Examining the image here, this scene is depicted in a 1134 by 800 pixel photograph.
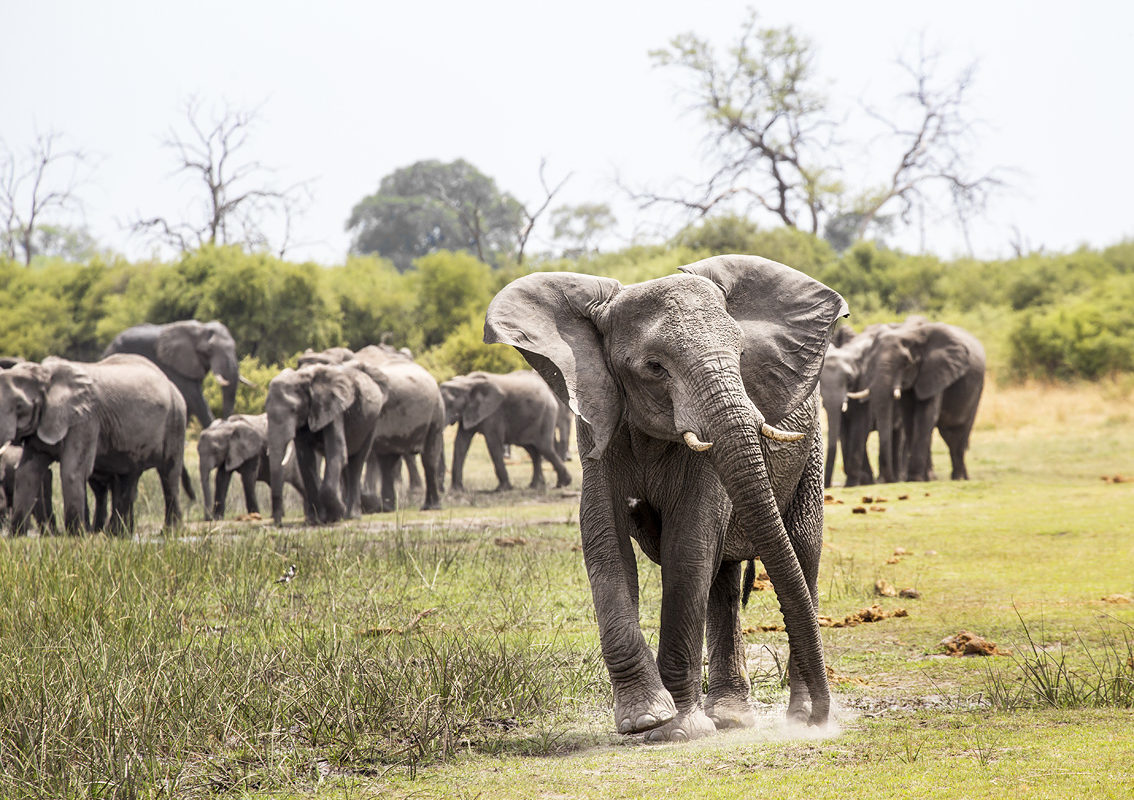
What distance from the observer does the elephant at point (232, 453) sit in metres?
16.7

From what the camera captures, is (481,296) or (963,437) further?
(481,296)

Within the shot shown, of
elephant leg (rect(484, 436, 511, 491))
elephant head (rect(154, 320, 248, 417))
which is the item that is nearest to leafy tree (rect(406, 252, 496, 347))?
elephant head (rect(154, 320, 248, 417))

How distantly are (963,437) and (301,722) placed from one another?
1661 cm

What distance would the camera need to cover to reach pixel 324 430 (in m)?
16.3

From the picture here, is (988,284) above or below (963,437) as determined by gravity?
above

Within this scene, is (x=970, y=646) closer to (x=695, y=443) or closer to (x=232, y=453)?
(x=695, y=443)

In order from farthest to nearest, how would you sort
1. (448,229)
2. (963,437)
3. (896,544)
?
(448,229) → (963,437) → (896,544)

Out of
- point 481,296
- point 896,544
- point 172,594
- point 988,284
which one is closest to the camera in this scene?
point 172,594

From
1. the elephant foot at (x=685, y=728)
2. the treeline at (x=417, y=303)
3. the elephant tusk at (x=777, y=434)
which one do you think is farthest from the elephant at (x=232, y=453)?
the treeline at (x=417, y=303)

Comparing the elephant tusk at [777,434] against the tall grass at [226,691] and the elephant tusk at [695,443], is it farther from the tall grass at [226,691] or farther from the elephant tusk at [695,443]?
the tall grass at [226,691]

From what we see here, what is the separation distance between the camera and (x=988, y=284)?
46656 mm

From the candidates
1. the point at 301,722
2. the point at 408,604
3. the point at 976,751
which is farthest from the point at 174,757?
the point at 408,604

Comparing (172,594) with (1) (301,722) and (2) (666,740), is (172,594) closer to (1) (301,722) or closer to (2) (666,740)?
(1) (301,722)

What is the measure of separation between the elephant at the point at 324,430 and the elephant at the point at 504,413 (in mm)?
5204
